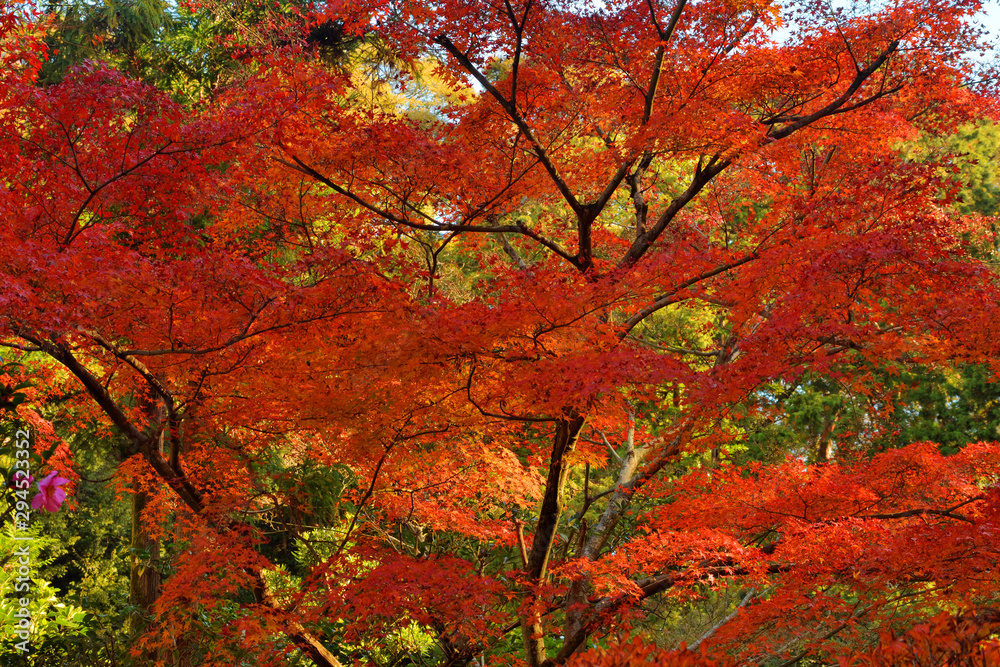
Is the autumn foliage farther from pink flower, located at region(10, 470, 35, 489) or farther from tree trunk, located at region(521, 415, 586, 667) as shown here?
pink flower, located at region(10, 470, 35, 489)

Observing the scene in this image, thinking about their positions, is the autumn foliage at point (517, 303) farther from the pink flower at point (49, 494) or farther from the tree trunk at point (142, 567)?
the tree trunk at point (142, 567)

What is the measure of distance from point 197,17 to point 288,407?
31.0 ft

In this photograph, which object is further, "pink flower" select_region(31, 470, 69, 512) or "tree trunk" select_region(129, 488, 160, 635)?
"tree trunk" select_region(129, 488, 160, 635)

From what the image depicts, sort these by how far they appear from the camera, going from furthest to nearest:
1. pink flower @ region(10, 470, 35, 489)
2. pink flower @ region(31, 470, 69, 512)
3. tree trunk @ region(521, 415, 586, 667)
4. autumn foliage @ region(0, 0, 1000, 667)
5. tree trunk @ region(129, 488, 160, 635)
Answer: tree trunk @ region(129, 488, 160, 635) → tree trunk @ region(521, 415, 586, 667) → autumn foliage @ region(0, 0, 1000, 667) → pink flower @ region(10, 470, 35, 489) → pink flower @ region(31, 470, 69, 512)

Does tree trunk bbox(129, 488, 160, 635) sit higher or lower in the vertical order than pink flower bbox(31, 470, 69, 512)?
higher

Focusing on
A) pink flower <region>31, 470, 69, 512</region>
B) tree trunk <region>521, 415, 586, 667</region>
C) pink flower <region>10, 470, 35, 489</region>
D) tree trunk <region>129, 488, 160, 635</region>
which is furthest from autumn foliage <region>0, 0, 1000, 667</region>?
tree trunk <region>129, 488, 160, 635</region>

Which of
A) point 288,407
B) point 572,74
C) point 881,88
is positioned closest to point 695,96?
point 572,74

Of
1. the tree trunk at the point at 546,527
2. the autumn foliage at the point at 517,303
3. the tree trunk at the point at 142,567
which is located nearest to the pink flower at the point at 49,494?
the autumn foliage at the point at 517,303

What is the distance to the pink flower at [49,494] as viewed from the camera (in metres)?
2.62

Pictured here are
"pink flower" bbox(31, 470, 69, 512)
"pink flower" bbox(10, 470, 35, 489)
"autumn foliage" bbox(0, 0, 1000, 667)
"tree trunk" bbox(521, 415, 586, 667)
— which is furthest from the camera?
"tree trunk" bbox(521, 415, 586, 667)

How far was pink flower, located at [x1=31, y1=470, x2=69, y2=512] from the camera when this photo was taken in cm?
262


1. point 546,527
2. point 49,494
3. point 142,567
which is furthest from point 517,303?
point 142,567

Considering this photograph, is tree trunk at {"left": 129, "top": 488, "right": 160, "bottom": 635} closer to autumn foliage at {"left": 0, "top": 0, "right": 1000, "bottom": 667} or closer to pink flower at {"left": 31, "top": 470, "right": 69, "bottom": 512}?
autumn foliage at {"left": 0, "top": 0, "right": 1000, "bottom": 667}

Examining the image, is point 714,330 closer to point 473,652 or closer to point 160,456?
point 473,652
